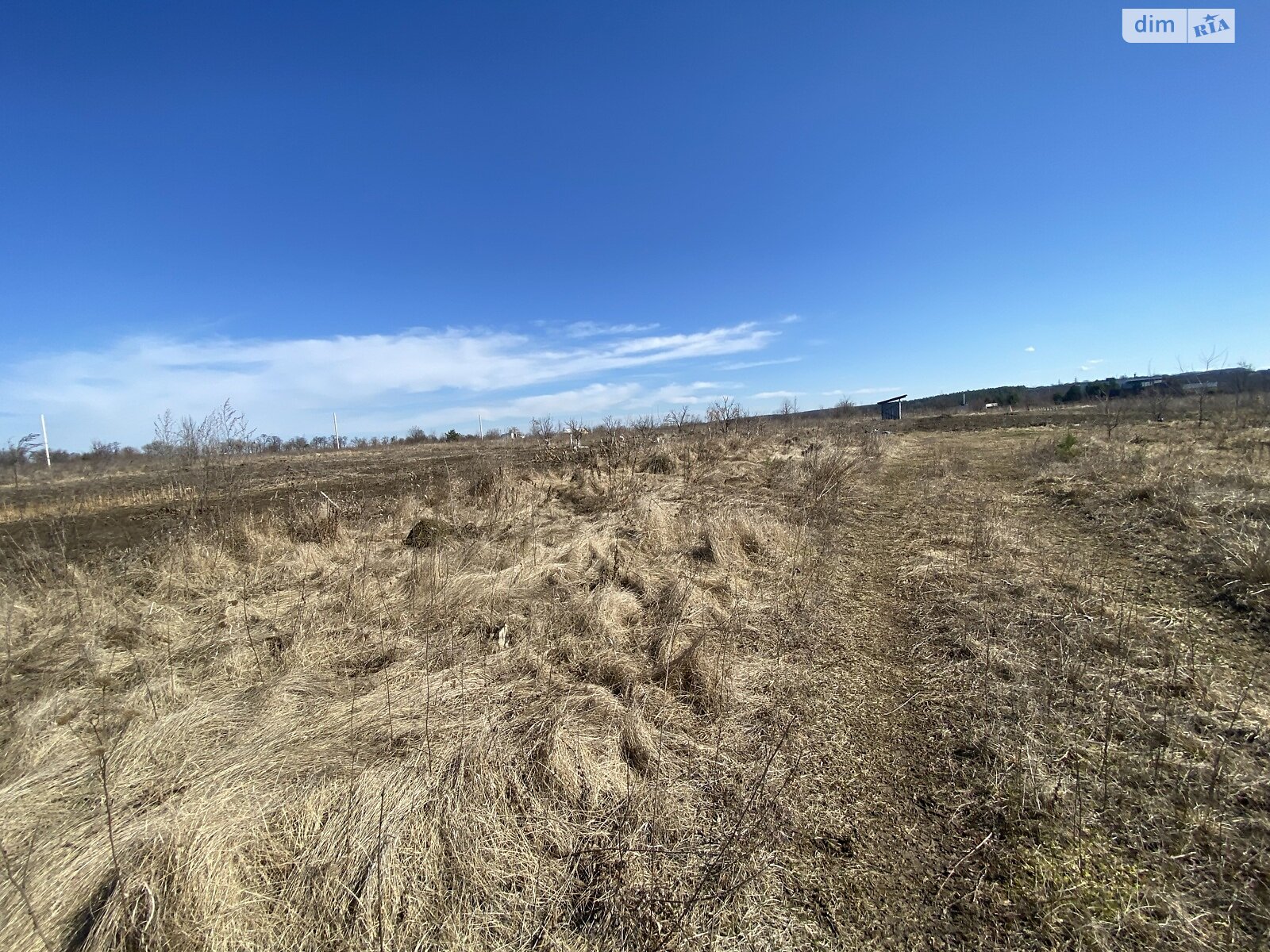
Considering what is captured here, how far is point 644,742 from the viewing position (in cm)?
268

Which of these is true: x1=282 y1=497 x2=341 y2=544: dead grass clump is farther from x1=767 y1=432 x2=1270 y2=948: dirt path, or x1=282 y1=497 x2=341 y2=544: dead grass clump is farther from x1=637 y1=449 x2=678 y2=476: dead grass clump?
x1=637 y1=449 x2=678 y2=476: dead grass clump

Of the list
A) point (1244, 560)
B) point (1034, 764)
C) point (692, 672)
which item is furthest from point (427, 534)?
point (1244, 560)

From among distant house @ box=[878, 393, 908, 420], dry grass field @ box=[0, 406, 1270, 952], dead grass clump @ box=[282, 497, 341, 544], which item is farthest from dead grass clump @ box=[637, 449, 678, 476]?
distant house @ box=[878, 393, 908, 420]

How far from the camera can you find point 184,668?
11.6 ft

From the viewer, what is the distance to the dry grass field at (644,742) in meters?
1.79

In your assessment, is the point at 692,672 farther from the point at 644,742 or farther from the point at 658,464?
the point at 658,464

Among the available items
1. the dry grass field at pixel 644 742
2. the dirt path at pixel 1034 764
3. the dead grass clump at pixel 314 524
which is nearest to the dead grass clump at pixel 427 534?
the dry grass field at pixel 644 742

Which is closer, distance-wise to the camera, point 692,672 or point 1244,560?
point 692,672

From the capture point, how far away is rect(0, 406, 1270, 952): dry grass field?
70.6 inches

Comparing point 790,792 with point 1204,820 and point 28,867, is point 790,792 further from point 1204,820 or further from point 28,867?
point 28,867

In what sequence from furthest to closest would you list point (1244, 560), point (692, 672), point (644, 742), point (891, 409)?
point (891, 409), point (1244, 560), point (692, 672), point (644, 742)

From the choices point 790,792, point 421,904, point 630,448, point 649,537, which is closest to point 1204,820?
point 790,792

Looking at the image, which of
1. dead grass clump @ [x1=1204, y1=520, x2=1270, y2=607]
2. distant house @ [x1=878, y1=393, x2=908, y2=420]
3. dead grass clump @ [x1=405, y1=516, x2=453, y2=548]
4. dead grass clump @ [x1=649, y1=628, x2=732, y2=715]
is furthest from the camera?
distant house @ [x1=878, y1=393, x2=908, y2=420]

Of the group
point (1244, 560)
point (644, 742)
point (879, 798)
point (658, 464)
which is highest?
point (658, 464)
